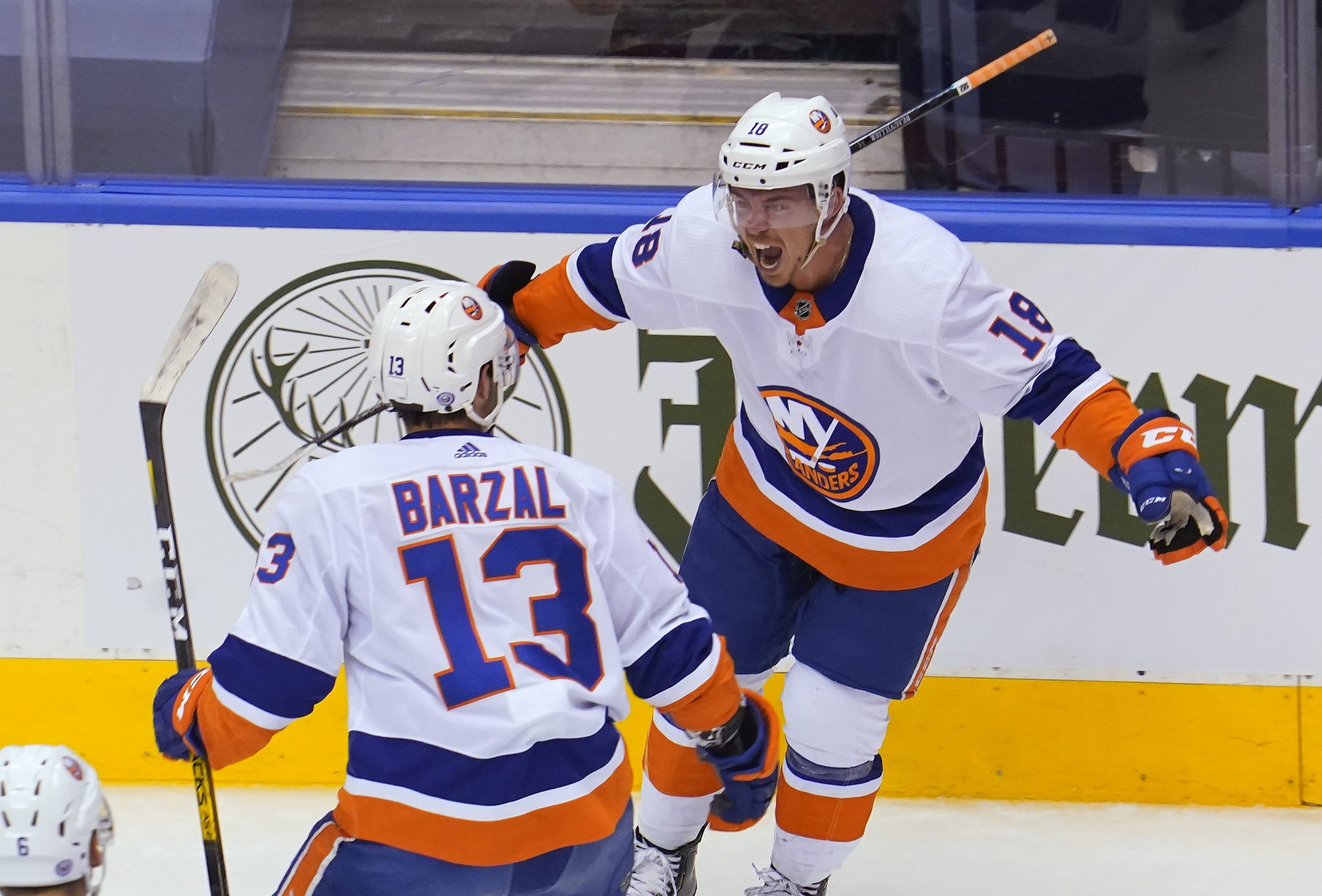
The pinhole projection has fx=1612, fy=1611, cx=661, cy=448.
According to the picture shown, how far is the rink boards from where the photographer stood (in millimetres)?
2908

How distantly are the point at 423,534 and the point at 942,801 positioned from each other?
1.67 m

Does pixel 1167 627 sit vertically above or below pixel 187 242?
below

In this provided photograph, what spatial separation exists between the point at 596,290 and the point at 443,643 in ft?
3.13

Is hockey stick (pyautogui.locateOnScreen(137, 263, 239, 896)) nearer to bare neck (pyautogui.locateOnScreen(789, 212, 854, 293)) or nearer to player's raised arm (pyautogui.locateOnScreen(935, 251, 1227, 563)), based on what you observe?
bare neck (pyautogui.locateOnScreen(789, 212, 854, 293))

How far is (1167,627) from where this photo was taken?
2.96 metres

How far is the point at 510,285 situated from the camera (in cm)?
259

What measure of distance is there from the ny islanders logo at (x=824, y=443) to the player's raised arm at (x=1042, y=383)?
0.16m

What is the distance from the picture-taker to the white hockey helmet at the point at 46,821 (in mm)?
1534

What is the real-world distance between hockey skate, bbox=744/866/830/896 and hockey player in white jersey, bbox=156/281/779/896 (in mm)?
749

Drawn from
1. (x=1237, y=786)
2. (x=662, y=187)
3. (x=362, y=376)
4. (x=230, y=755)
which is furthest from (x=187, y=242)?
(x=1237, y=786)

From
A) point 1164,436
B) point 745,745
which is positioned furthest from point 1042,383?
point 745,745

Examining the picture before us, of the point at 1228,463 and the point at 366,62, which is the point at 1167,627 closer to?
the point at 1228,463

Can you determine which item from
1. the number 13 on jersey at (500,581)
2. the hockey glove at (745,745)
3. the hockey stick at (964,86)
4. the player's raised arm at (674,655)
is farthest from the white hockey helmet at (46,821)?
the hockey stick at (964,86)

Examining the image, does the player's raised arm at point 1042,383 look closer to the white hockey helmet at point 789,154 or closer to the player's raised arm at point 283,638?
the white hockey helmet at point 789,154
